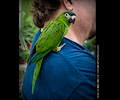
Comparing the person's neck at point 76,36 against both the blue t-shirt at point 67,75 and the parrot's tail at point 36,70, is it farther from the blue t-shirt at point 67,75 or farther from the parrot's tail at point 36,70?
the parrot's tail at point 36,70

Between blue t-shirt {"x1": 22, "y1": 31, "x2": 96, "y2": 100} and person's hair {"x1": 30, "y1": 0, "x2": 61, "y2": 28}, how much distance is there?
0.74 feet

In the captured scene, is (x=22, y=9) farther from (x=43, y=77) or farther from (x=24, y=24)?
(x=43, y=77)

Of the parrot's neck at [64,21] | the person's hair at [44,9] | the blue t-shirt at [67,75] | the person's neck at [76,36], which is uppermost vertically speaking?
the person's hair at [44,9]

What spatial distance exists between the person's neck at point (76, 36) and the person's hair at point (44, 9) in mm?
196

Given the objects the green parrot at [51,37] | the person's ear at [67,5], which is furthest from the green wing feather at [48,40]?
the person's ear at [67,5]

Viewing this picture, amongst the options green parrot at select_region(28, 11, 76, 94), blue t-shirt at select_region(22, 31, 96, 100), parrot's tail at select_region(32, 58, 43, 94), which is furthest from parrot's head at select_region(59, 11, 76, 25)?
parrot's tail at select_region(32, 58, 43, 94)

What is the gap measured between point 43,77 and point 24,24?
475 mm

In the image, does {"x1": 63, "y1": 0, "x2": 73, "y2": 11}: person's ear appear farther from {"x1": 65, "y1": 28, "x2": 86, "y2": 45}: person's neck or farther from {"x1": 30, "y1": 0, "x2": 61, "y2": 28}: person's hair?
{"x1": 65, "y1": 28, "x2": 86, "y2": 45}: person's neck

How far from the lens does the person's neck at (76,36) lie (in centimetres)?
110

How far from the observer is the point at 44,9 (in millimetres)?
1119
